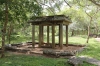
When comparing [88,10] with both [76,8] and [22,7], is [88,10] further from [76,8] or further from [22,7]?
[22,7]

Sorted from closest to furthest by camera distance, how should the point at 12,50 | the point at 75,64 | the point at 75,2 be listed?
the point at 75,64 < the point at 12,50 < the point at 75,2

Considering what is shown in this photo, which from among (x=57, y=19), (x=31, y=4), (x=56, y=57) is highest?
(x=31, y=4)

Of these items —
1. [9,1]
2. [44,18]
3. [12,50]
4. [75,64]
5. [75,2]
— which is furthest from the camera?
[75,2]

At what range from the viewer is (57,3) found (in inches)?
648

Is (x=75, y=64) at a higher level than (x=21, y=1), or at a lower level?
lower

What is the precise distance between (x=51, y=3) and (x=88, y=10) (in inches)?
220

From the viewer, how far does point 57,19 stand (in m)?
12.1

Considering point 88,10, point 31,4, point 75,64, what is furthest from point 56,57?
point 88,10

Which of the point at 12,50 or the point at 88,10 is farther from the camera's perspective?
the point at 88,10

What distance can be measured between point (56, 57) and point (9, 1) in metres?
4.37

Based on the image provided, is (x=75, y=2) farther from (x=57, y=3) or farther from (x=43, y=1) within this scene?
(x=43, y=1)

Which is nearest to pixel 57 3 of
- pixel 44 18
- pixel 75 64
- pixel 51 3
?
pixel 51 3

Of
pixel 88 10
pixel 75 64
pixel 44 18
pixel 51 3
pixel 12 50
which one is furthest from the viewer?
pixel 88 10

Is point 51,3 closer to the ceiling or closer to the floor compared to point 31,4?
closer to the ceiling
